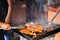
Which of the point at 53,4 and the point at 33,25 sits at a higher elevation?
the point at 53,4

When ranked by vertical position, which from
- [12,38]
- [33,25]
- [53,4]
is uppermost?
[53,4]

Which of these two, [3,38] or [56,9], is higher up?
[56,9]

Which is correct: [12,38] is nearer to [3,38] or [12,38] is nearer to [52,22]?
[3,38]

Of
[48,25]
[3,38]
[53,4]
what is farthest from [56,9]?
[3,38]

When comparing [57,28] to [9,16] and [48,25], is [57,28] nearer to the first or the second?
[48,25]

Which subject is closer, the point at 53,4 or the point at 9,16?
the point at 9,16

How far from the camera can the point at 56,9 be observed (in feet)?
3.47

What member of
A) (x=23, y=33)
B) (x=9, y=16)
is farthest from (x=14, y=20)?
(x=23, y=33)

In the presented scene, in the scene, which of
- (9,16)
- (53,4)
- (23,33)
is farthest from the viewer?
(53,4)

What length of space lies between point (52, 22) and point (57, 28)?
0.10 m

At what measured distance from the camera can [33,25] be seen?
988 mm

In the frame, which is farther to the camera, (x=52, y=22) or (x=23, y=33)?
(x=52, y=22)

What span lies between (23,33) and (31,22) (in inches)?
7.1

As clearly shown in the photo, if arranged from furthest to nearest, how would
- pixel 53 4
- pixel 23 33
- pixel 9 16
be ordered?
pixel 53 4, pixel 9 16, pixel 23 33
